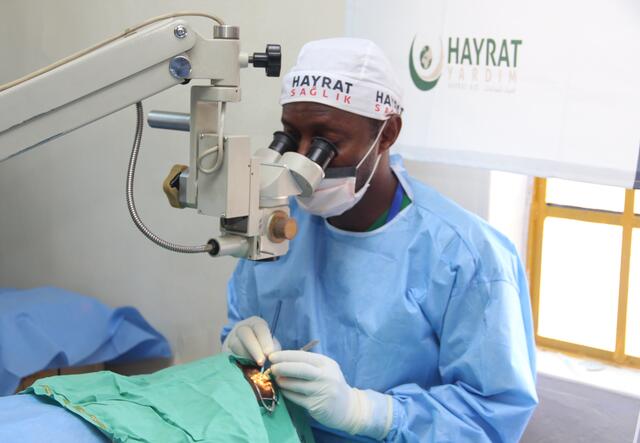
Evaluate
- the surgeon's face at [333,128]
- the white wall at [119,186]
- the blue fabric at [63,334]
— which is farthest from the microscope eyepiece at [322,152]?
the blue fabric at [63,334]

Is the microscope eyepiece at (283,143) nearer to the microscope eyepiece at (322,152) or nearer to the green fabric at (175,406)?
the microscope eyepiece at (322,152)

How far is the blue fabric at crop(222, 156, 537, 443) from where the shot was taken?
1470mm

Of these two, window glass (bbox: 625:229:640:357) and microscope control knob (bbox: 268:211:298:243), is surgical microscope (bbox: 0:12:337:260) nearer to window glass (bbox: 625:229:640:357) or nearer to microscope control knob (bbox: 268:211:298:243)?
microscope control knob (bbox: 268:211:298:243)

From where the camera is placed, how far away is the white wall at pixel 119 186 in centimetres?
229

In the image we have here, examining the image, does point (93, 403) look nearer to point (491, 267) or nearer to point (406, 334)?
point (406, 334)

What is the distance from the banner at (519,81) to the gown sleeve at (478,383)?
437 millimetres

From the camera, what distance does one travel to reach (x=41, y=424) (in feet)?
3.84

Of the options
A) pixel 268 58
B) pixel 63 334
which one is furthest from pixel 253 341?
pixel 63 334

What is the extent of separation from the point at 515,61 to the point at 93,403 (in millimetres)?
1187

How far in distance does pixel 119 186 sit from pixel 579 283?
1524 mm

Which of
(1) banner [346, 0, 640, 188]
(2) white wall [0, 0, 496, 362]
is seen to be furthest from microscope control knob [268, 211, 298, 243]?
(2) white wall [0, 0, 496, 362]

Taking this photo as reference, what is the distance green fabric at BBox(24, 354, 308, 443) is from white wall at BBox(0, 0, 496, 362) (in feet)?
3.04

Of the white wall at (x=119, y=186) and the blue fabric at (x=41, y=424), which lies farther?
the white wall at (x=119, y=186)

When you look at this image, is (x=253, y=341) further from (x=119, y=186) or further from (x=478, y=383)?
(x=119, y=186)
